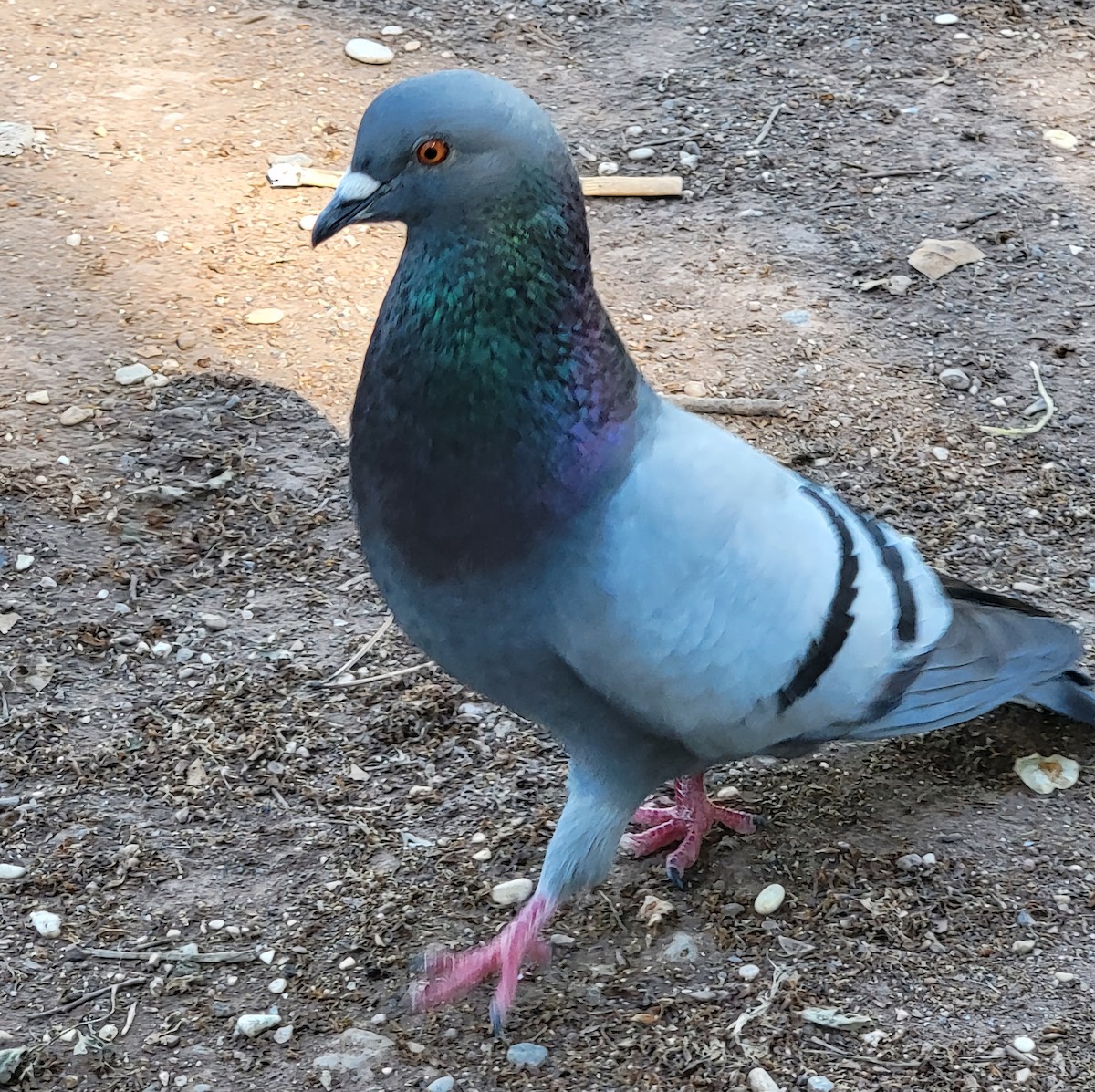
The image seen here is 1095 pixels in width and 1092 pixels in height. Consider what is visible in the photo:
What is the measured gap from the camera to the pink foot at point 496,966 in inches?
106

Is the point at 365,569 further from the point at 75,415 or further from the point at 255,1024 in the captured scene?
the point at 255,1024

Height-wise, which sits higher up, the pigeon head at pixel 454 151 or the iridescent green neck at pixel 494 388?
the pigeon head at pixel 454 151

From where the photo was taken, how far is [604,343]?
2.45 metres

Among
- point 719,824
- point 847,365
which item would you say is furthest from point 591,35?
point 719,824

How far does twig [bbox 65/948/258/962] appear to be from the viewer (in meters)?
2.88

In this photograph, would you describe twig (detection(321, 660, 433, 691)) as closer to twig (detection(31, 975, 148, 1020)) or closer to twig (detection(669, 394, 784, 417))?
twig (detection(31, 975, 148, 1020))

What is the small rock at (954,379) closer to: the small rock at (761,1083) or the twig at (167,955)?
the small rock at (761,1083)

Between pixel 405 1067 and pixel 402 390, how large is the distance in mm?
1303

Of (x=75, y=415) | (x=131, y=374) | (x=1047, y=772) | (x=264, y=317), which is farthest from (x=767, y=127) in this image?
(x=1047, y=772)

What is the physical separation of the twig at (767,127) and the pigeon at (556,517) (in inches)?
130

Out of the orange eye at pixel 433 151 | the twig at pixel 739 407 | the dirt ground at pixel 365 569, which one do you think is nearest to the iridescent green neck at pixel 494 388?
the orange eye at pixel 433 151

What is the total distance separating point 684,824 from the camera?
10.2 feet

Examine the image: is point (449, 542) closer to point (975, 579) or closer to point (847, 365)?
point (975, 579)

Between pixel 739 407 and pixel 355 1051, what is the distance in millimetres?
2437
